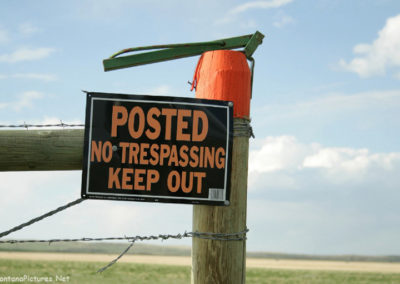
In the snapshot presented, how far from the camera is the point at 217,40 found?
3.89m

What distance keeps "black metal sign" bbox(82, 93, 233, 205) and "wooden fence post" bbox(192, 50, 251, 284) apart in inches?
3.7

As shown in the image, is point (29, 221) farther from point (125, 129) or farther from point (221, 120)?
point (221, 120)

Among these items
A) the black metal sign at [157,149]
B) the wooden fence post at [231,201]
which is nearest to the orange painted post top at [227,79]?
the wooden fence post at [231,201]

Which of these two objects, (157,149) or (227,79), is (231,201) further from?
(227,79)

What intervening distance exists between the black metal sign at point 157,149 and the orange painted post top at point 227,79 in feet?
0.34

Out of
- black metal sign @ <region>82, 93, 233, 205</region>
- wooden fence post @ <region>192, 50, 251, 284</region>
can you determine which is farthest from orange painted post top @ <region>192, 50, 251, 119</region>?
black metal sign @ <region>82, 93, 233, 205</region>

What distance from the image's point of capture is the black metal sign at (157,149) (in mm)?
3559

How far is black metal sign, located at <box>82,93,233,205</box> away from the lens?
356 cm

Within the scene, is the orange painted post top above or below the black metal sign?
above

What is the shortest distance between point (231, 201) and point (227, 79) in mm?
1005

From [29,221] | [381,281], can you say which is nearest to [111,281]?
[381,281]

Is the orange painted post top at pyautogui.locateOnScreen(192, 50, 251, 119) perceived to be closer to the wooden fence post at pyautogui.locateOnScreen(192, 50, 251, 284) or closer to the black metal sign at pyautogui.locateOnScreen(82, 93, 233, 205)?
the wooden fence post at pyautogui.locateOnScreen(192, 50, 251, 284)

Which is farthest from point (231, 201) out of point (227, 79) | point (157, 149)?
point (227, 79)

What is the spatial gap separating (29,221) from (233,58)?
223 cm
